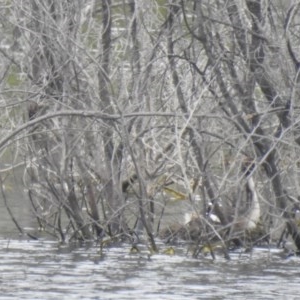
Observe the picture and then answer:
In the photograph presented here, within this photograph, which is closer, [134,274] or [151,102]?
[134,274]

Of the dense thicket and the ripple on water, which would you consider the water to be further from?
the dense thicket

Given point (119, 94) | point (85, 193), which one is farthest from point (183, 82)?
point (85, 193)

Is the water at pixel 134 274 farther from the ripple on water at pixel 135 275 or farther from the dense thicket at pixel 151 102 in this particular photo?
the dense thicket at pixel 151 102

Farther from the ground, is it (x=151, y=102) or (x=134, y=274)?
(x=151, y=102)

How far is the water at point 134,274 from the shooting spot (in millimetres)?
13719

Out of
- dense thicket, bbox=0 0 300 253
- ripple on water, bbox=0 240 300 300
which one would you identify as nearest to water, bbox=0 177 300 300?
ripple on water, bbox=0 240 300 300

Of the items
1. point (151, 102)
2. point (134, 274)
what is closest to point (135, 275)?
point (134, 274)

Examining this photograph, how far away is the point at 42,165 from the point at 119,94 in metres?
1.33

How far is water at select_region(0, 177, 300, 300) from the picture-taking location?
1372 centimetres

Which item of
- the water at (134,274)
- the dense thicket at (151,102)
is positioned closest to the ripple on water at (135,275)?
the water at (134,274)

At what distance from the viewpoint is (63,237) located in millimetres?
17547

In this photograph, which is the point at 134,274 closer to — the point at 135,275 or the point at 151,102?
the point at 135,275

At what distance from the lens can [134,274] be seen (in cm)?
1501

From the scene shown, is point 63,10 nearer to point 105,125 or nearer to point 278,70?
point 105,125
